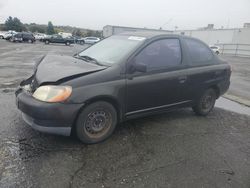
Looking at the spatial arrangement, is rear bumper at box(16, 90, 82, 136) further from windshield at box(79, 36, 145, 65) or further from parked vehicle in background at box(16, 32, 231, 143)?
windshield at box(79, 36, 145, 65)

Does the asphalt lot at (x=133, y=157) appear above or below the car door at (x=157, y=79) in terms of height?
below

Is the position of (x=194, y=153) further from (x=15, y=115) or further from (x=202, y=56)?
(x=15, y=115)

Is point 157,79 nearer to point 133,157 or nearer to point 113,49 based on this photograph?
point 113,49

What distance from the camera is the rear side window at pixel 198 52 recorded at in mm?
4797

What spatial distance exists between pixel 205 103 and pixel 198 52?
1117 mm

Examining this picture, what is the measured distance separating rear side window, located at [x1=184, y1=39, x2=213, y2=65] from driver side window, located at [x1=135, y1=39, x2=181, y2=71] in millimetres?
367

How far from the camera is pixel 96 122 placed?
362 centimetres

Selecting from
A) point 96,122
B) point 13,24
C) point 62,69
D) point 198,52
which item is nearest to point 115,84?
point 96,122

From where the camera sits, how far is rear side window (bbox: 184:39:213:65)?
15.7ft

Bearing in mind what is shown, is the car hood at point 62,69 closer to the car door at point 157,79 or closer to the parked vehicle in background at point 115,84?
the parked vehicle in background at point 115,84

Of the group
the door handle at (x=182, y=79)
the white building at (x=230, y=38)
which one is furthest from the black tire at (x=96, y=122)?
the white building at (x=230, y=38)

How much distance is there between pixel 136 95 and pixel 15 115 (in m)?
2.27

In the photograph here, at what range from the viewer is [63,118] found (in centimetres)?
321

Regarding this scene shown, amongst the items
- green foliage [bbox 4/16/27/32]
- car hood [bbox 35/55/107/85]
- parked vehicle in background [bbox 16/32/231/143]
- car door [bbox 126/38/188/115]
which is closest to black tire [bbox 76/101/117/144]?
parked vehicle in background [bbox 16/32/231/143]
